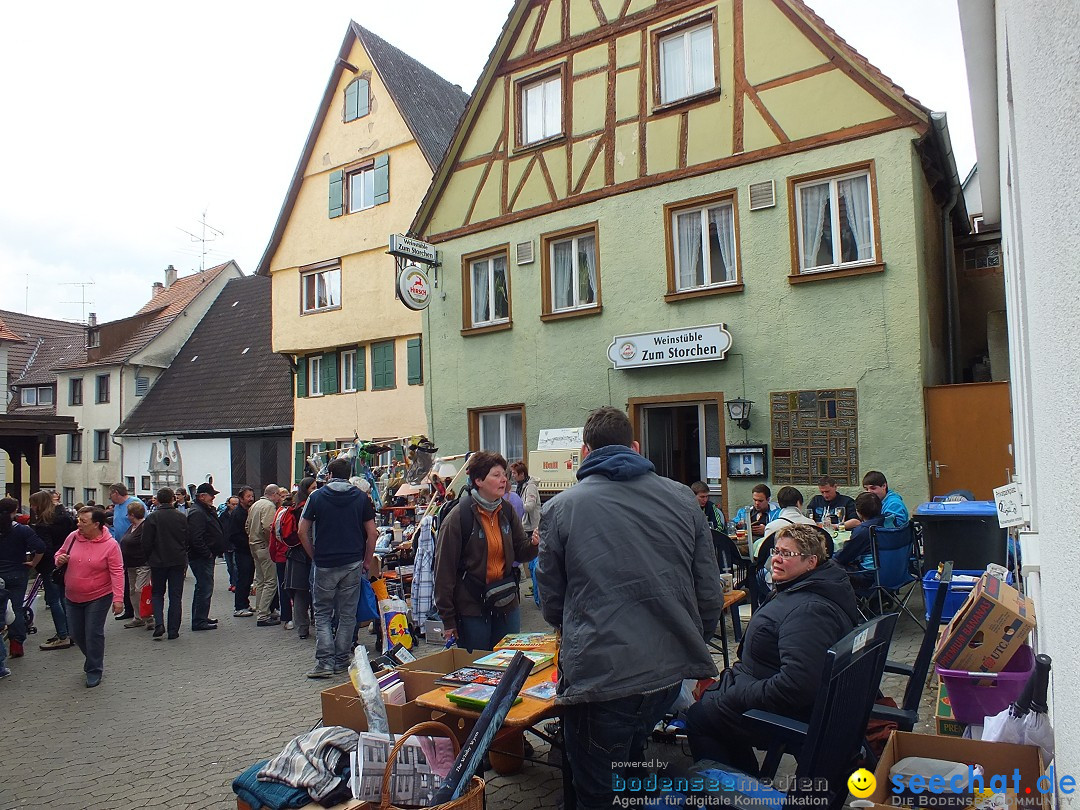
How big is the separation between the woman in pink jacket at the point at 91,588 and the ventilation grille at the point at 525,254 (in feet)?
27.5

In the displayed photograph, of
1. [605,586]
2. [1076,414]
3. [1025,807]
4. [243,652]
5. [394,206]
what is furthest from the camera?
[394,206]

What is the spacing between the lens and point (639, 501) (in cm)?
343

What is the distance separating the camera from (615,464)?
3.47m

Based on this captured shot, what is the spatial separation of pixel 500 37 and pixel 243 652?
11.3 meters

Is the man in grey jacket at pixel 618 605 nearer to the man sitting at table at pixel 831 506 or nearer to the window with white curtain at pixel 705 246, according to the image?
the man sitting at table at pixel 831 506

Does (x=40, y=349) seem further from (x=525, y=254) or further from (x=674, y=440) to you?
(x=674, y=440)

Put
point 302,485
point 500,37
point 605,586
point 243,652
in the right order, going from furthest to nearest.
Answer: point 500,37, point 302,485, point 243,652, point 605,586

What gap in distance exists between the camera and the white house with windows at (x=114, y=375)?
3128 centimetres

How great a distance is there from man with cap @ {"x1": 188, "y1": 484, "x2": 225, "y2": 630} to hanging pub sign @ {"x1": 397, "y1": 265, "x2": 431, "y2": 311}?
565 centimetres

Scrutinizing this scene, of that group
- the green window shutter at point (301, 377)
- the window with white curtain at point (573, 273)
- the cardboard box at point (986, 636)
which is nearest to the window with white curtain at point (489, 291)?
the window with white curtain at point (573, 273)

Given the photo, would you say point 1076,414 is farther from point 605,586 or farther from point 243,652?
point 243,652

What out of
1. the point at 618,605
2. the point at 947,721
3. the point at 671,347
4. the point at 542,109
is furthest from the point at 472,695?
the point at 542,109

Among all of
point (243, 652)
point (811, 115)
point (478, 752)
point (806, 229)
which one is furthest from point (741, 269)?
point (478, 752)

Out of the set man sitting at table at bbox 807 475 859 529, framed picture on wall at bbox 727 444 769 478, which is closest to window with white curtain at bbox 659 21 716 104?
framed picture on wall at bbox 727 444 769 478
